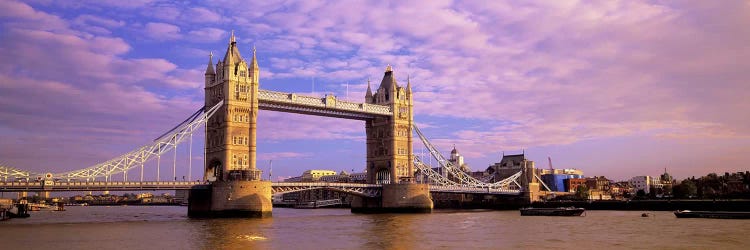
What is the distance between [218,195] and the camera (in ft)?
Answer: 283

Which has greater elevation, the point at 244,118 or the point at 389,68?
the point at 389,68

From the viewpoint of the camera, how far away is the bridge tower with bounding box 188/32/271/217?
289 ft

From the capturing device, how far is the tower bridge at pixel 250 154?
83.4 metres

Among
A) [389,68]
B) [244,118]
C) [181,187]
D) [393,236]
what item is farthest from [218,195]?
[389,68]

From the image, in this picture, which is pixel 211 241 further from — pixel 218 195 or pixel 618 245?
pixel 218 195

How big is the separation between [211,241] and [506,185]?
115 meters

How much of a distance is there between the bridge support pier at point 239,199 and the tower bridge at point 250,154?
0.42ft

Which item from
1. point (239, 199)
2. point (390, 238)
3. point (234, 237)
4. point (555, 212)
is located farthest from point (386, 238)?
point (555, 212)

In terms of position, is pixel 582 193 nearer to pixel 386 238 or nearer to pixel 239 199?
pixel 239 199

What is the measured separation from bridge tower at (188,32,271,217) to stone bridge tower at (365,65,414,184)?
31.3 metres

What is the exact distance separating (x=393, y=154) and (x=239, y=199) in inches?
1565

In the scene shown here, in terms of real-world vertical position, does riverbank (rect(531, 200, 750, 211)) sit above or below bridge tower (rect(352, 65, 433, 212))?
below

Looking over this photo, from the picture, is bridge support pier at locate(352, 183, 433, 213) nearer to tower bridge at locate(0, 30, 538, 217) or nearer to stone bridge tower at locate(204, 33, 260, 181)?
tower bridge at locate(0, 30, 538, 217)

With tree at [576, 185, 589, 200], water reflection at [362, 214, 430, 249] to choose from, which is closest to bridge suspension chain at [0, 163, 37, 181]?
water reflection at [362, 214, 430, 249]
